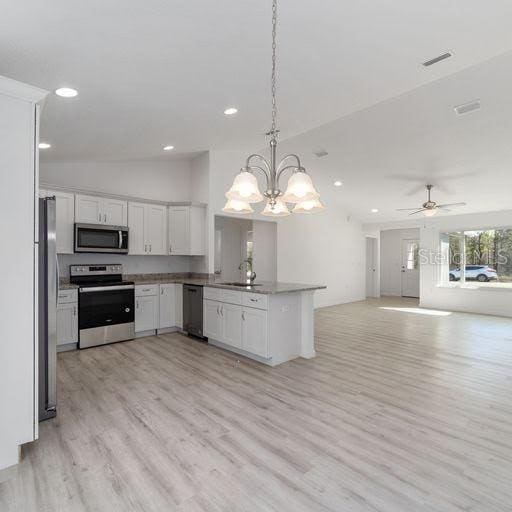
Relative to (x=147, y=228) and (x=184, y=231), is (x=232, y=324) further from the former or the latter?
(x=147, y=228)

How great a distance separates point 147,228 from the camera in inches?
207

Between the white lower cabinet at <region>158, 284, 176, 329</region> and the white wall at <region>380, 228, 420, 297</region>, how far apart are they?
337 inches

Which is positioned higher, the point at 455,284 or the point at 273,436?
the point at 455,284

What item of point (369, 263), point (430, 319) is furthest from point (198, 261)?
point (369, 263)

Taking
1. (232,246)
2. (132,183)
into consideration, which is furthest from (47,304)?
(232,246)

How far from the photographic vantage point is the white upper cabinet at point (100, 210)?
14.9ft

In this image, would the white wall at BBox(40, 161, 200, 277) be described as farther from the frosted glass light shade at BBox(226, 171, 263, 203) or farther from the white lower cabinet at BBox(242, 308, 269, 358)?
the frosted glass light shade at BBox(226, 171, 263, 203)

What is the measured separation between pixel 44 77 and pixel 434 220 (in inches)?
345

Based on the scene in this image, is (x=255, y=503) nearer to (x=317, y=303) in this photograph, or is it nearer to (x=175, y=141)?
(x=175, y=141)

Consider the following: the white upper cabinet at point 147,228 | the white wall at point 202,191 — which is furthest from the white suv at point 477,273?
the white upper cabinet at point 147,228

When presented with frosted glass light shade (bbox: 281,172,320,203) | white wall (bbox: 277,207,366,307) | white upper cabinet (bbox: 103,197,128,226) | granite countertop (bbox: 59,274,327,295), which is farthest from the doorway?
frosted glass light shade (bbox: 281,172,320,203)

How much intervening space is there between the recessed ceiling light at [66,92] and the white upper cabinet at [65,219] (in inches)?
79.3

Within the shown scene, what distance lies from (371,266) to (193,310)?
24.8 feet

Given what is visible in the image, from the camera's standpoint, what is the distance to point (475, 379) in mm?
3322
